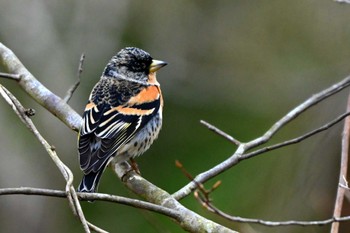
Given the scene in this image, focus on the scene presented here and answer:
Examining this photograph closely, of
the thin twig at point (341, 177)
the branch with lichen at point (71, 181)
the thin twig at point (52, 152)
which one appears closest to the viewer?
the thin twig at point (52, 152)

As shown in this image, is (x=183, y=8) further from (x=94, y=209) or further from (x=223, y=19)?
(x=94, y=209)

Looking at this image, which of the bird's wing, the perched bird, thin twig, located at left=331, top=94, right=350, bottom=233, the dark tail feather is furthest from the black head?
thin twig, located at left=331, top=94, right=350, bottom=233

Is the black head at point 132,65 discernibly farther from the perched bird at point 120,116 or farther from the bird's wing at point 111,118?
the bird's wing at point 111,118

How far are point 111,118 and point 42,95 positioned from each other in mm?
499

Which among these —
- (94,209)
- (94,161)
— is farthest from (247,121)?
(94,161)

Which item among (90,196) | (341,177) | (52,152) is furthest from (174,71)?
(90,196)

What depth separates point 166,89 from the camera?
30.6 ft

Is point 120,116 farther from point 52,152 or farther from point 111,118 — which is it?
point 52,152

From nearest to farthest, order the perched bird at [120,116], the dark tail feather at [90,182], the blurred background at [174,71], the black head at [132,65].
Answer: the dark tail feather at [90,182], the perched bird at [120,116], the black head at [132,65], the blurred background at [174,71]

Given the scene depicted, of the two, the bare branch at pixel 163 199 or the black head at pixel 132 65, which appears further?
the black head at pixel 132 65

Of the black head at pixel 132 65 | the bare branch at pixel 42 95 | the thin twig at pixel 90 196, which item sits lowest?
the thin twig at pixel 90 196

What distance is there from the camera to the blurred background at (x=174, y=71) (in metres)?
8.82

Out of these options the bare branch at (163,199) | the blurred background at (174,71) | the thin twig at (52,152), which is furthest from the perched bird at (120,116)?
the blurred background at (174,71)

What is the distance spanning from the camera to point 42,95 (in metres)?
5.15
